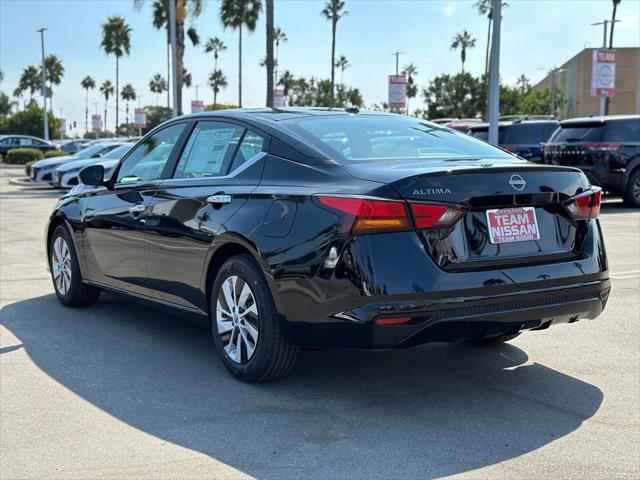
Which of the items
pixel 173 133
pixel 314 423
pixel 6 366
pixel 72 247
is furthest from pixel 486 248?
pixel 72 247

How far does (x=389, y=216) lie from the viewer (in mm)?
4180

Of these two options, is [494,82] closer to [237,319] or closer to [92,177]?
[92,177]

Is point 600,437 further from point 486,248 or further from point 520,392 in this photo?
point 486,248

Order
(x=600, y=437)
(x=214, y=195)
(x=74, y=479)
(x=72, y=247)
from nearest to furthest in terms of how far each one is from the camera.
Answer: (x=74, y=479) → (x=600, y=437) → (x=214, y=195) → (x=72, y=247)

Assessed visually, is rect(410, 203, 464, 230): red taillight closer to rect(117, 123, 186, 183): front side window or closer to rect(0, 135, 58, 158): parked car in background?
rect(117, 123, 186, 183): front side window

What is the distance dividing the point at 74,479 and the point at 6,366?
2114 millimetres

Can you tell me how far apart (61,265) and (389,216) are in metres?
4.17

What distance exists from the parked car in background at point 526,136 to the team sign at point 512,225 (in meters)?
17.2

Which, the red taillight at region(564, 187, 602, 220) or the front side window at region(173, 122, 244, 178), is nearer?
the red taillight at region(564, 187, 602, 220)

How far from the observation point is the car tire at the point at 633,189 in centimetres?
1673

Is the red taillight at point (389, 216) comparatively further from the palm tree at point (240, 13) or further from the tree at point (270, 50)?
the palm tree at point (240, 13)

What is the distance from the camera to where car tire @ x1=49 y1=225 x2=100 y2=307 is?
7.18 m

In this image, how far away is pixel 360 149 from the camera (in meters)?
4.92

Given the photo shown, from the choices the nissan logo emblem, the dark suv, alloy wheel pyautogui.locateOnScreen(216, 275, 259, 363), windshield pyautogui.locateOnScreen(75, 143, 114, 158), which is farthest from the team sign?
windshield pyautogui.locateOnScreen(75, 143, 114, 158)
